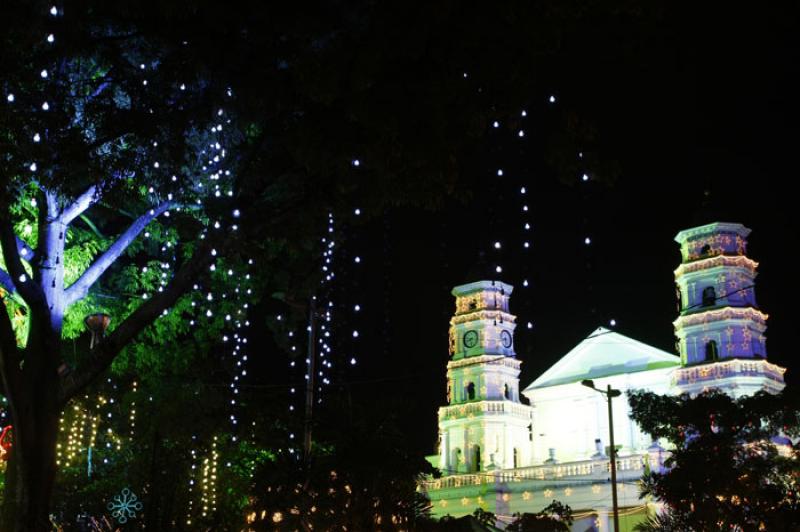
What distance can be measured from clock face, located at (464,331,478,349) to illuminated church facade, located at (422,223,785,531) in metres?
0.05

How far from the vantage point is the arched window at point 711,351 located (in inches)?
1617

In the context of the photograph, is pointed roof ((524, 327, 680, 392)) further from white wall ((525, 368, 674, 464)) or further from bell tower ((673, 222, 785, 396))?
bell tower ((673, 222, 785, 396))

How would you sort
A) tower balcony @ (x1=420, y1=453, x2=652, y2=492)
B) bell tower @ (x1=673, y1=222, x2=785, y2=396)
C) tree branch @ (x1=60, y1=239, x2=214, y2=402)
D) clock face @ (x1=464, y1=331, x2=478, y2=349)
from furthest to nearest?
1. clock face @ (x1=464, y1=331, x2=478, y2=349)
2. bell tower @ (x1=673, y1=222, x2=785, y2=396)
3. tower balcony @ (x1=420, y1=453, x2=652, y2=492)
4. tree branch @ (x1=60, y1=239, x2=214, y2=402)

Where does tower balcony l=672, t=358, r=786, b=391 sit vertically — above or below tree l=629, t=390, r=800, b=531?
above

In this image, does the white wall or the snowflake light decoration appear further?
the white wall

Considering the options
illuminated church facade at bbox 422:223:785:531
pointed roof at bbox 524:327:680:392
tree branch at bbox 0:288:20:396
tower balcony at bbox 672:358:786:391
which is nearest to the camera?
tree branch at bbox 0:288:20:396

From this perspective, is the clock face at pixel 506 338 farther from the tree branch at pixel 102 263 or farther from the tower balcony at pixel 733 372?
the tree branch at pixel 102 263

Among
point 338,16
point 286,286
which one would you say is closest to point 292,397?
point 286,286

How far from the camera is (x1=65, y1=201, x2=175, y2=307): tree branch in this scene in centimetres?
1368

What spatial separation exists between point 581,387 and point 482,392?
16.3 ft

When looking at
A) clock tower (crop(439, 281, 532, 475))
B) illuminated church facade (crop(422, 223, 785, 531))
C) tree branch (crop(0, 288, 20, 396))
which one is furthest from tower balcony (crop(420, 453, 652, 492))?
tree branch (crop(0, 288, 20, 396))

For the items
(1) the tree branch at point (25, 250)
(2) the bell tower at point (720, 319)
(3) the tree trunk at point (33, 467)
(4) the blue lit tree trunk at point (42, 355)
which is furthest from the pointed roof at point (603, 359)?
(3) the tree trunk at point (33, 467)

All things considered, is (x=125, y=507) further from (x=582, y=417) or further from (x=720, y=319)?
(x=582, y=417)

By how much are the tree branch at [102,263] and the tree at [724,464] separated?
561 inches
